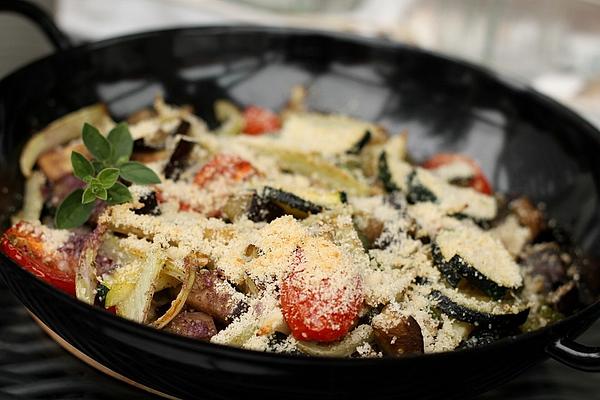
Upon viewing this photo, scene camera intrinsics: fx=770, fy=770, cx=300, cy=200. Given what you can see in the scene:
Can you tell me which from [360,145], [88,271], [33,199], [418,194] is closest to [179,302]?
[88,271]

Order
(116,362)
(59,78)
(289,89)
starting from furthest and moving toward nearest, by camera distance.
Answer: (289,89), (59,78), (116,362)

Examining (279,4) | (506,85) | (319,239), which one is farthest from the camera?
(279,4)

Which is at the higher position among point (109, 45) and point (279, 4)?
point (109, 45)

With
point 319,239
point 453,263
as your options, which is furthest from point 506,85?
point 319,239

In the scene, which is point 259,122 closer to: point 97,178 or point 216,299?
point 97,178

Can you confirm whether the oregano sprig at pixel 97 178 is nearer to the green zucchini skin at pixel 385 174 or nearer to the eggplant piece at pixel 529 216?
the green zucchini skin at pixel 385 174

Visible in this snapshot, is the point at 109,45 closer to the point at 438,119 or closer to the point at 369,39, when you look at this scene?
the point at 369,39

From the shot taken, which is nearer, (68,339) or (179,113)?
(68,339)
